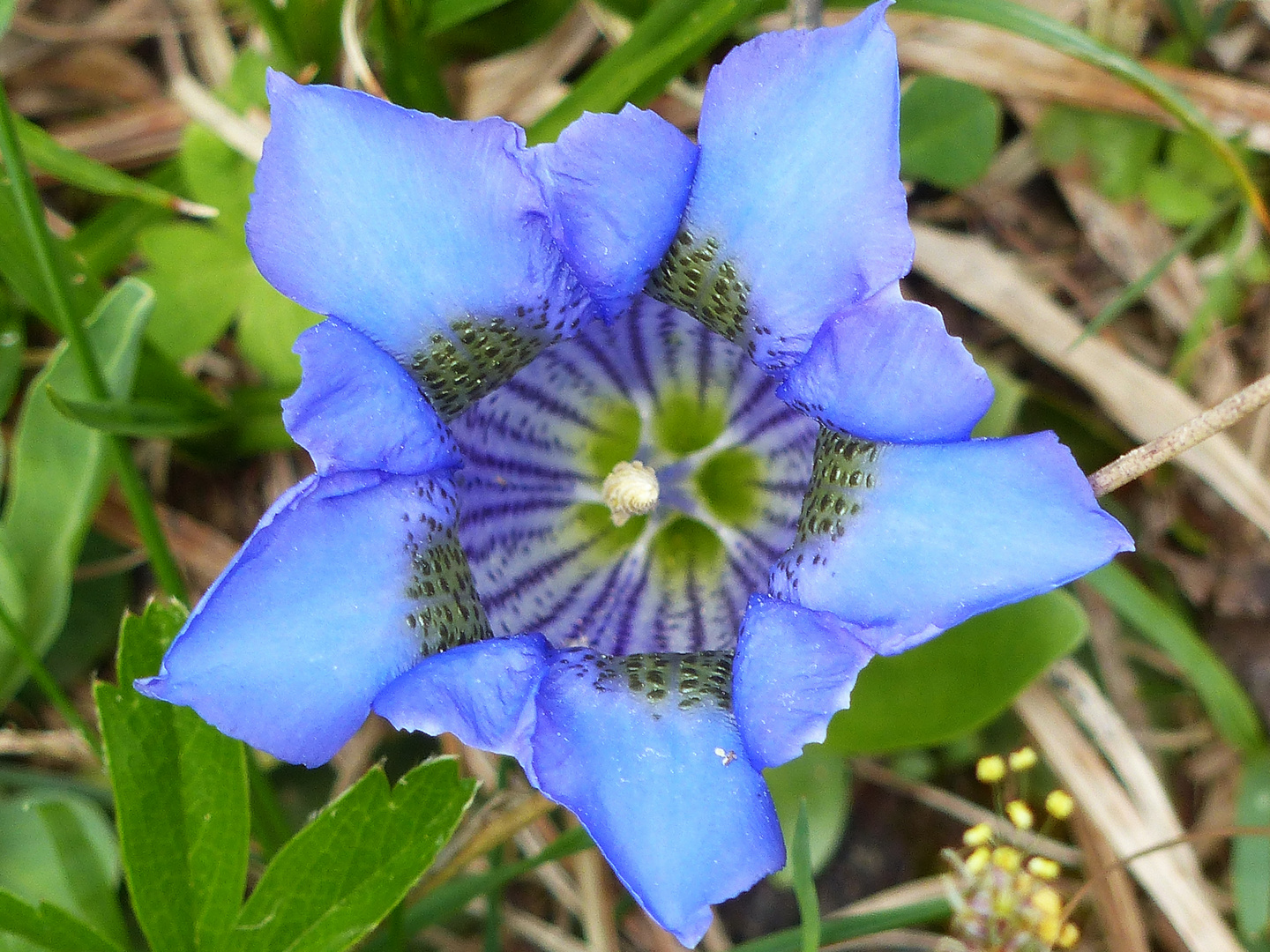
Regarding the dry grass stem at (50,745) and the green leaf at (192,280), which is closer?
the dry grass stem at (50,745)

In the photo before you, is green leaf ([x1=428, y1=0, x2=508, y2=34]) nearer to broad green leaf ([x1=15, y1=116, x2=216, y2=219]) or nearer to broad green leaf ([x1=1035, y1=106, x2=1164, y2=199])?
broad green leaf ([x1=15, y1=116, x2=216, y2=219])

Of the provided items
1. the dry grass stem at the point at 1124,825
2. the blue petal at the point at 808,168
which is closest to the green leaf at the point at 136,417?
the blue petal at the point at 808,168

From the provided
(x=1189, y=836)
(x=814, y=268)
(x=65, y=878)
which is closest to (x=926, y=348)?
(x=814, y=268)

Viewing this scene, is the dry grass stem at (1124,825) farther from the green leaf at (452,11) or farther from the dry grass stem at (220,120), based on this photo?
the dry grass stem at (220,120)

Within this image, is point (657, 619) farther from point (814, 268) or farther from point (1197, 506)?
point (1197, 506)

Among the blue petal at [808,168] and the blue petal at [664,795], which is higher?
the blue petal at [808,168]

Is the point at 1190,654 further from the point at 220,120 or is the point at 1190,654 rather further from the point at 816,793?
the point at 220,120

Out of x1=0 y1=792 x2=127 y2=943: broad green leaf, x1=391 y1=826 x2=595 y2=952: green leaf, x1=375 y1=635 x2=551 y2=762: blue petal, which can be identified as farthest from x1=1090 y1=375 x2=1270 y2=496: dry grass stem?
x1=0 y1=792 x2=127 y2=943: broad green leaf
